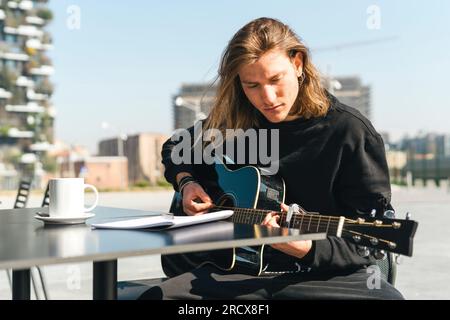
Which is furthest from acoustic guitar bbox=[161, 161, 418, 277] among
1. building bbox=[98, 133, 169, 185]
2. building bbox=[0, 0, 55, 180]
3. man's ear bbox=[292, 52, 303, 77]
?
building bbox=[98, 133, 169, 185]

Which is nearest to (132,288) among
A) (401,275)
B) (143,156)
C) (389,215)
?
(389,215)

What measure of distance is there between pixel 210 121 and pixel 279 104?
472 millimetres

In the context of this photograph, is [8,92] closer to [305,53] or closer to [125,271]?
[125,271]

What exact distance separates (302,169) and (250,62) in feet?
1.29

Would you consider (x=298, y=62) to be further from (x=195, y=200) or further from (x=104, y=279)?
(x=104, y=279)

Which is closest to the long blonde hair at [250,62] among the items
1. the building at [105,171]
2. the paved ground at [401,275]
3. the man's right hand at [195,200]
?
the man's right hand at [195,200]

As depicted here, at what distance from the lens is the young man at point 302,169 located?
1.85 metres

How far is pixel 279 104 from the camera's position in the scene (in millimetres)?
2049

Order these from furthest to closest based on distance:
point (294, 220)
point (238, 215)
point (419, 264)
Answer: point (419, 264)
point (238, 215)
point (294, 220)

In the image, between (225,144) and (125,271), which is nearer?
(225,144)

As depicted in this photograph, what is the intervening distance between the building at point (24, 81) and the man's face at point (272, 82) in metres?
49.0

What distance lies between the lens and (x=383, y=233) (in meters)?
1.57

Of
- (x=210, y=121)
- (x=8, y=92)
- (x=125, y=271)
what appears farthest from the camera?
(x=8, y=92)
